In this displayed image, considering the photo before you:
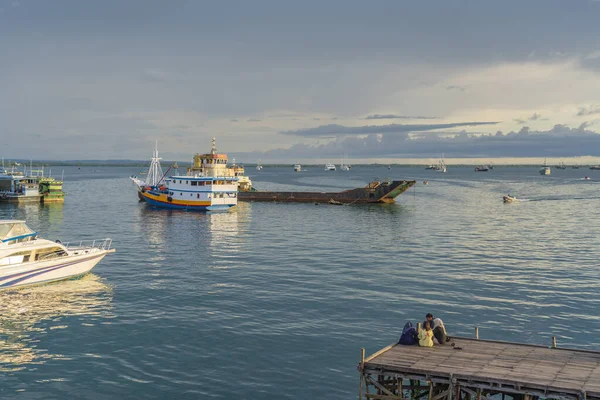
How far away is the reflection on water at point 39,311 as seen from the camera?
28844 mm

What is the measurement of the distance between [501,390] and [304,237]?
178ft

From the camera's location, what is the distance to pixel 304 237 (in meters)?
72.4

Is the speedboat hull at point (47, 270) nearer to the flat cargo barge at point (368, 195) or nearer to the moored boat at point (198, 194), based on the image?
the moored boat at point (198, 194)

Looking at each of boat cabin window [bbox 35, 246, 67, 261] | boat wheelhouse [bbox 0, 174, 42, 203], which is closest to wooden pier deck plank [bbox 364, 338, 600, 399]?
boat cabin window [bbox 35, 246, 67, 261]

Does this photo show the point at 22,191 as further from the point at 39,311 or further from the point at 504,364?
the point at 504,364

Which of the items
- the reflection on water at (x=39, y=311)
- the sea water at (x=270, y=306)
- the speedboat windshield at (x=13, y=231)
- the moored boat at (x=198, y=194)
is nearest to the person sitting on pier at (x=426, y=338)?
the sea water at (x=270, y=306)

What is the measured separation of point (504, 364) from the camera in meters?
20.4

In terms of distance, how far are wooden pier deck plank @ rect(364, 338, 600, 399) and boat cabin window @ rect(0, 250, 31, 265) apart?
3266 cm

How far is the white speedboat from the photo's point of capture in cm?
4119

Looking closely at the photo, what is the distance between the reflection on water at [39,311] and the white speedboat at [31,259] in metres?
0.76

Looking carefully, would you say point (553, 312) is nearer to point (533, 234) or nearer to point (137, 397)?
point (137, 397)

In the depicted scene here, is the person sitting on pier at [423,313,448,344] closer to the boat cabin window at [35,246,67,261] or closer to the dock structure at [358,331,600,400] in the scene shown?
the dock structure at [358,331,600,400]

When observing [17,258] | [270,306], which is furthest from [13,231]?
[270,306]

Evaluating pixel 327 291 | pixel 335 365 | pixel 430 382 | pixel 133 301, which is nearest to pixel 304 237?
pixel 327 291
